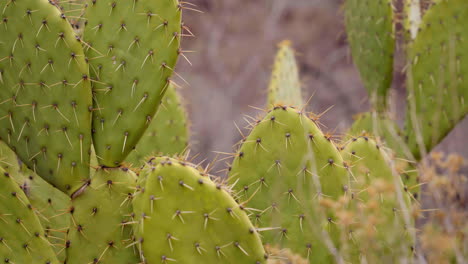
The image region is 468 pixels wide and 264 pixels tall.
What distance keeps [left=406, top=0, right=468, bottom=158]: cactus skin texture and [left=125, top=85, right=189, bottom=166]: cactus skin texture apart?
0.80 metres

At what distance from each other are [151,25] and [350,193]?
60cm

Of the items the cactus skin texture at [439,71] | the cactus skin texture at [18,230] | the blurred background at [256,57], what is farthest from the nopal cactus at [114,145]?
the blurred background at [256,57]

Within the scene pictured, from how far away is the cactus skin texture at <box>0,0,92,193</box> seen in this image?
163 cm

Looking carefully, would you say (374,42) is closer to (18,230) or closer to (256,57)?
(18,230)

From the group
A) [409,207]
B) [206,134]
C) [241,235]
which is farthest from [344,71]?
[241,235]

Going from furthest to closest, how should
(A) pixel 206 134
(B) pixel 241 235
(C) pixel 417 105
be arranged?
1. (A) pixel 206 134
2. (C) pixel 417 105
3. (B) pixel 241 235

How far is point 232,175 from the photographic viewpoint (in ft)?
5.48

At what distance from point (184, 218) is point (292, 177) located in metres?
0.33

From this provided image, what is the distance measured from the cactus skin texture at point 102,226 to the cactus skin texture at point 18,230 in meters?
0.07

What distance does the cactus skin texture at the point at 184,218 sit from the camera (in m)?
1.42

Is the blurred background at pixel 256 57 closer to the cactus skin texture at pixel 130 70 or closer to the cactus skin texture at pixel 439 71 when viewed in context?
the cactus skin texture at pixel 439 71

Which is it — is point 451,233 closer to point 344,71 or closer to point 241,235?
point 241,235

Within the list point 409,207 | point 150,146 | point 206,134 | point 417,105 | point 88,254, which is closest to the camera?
point 88,254

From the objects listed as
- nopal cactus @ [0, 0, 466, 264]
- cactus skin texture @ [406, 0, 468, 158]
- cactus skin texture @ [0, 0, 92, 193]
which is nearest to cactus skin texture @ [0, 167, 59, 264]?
nopal cactus @ [0, 0, 466, 264]
